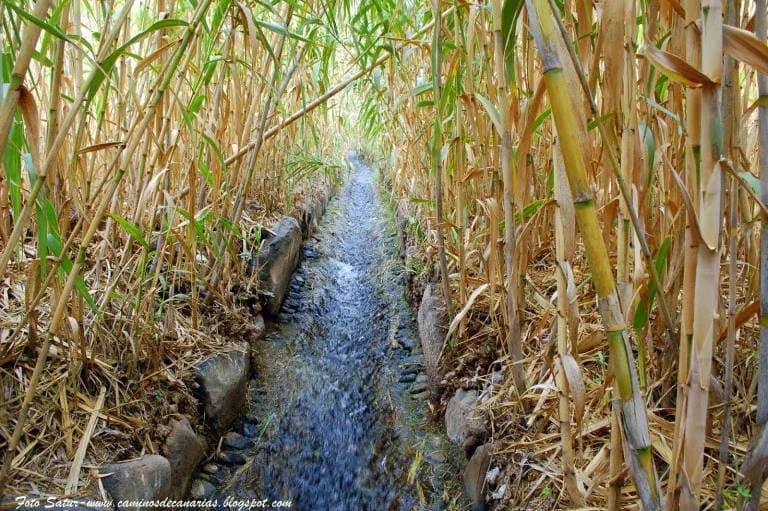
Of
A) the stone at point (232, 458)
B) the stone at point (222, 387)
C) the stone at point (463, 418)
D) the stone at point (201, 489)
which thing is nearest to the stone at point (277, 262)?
the stone at point (222, 387)

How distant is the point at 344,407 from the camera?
1623 mm

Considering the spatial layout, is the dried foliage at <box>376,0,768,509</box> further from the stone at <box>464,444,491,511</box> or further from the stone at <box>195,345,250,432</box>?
the stone at <box>195,345,250,432</box>

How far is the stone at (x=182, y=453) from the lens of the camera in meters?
1.10

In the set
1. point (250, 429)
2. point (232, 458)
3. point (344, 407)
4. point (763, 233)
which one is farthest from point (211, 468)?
point (763, 233)

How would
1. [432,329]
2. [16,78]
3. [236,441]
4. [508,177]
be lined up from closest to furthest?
[16,78], [508,177], [236,441], [432,329]

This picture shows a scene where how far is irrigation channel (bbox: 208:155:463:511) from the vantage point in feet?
4.11

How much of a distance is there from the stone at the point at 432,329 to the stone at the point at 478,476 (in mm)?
376

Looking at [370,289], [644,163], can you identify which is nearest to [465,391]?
[644,163]

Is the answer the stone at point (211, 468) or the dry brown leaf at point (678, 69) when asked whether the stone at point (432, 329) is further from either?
the dry brown leaf at point (678, 69)

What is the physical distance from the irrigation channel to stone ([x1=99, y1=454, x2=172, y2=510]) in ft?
0.85

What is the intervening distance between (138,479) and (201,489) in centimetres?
28

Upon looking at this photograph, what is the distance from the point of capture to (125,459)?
3.24 ft

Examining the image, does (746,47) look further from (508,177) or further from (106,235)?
(106,235)

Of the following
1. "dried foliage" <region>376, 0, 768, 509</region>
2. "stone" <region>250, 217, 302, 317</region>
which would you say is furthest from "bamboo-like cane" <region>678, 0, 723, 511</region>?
"stone" <region>250, 217, 302, 317</region>
